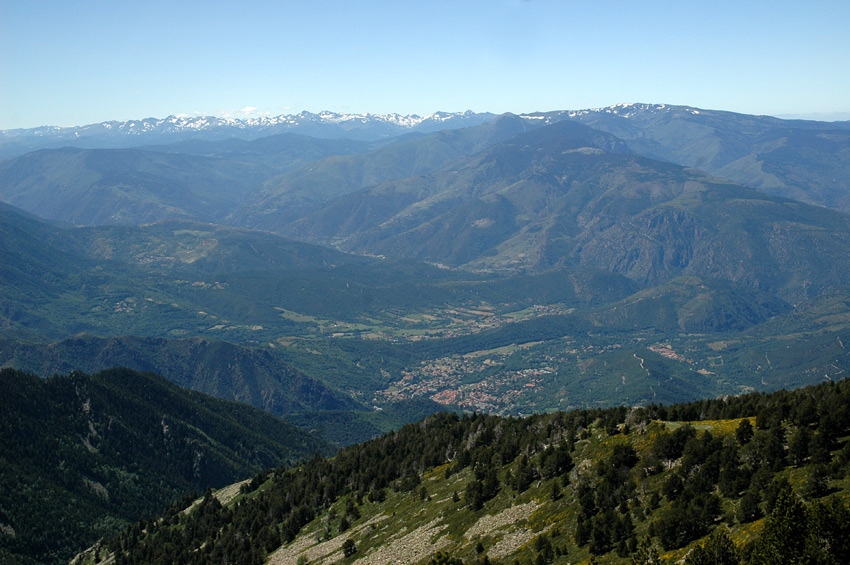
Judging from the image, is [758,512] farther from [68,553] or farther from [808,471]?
[68,553]

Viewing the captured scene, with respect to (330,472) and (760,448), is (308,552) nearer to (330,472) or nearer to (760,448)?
(330,472)

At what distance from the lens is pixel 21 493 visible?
176625 millimetres

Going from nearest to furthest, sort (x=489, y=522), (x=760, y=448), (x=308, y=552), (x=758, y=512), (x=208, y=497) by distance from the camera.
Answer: (x=758, y=512) → (x=760, y=448) → (x=489, y=522) → (x=308, y=552) → (x=208, y=497)

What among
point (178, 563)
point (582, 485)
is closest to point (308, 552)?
point (178, 563)

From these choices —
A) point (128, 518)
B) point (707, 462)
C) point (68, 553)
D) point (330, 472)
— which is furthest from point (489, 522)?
point (128, 518)

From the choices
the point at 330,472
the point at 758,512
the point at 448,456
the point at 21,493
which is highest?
the point at 758,512

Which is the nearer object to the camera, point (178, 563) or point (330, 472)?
point (178, 563)

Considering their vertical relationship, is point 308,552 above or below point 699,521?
below

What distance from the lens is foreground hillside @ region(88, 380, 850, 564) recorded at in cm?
5219

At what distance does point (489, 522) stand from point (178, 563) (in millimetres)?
71923

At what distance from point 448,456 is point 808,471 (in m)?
67.5

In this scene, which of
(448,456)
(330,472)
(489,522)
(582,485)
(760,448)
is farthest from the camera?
(330,472)

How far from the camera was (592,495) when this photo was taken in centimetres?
6662

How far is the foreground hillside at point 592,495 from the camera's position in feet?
171
